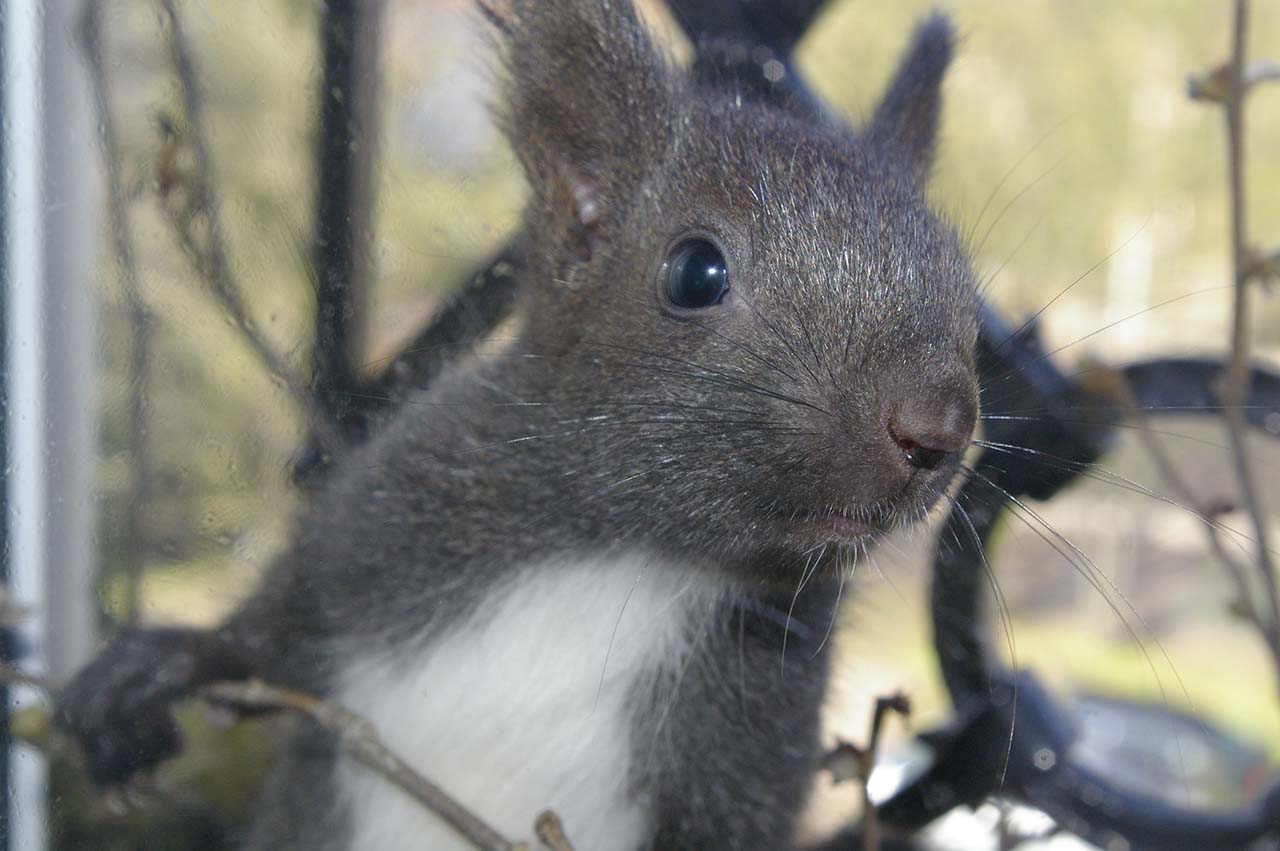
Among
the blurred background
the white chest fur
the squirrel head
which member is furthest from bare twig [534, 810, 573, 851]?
the blurred background

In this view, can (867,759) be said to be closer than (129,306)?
No

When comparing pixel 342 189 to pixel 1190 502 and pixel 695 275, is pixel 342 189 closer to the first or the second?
pixel 695 275

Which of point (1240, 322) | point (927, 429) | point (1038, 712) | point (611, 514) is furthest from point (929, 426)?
point (1038, 712)

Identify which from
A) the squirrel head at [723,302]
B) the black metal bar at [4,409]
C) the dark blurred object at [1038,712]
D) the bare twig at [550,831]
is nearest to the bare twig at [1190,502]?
the dark blurred object at [1038,712]

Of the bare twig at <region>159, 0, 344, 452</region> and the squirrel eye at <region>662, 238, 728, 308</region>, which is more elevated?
the squirrel eye at <region>662, 238, 728, 308</region>

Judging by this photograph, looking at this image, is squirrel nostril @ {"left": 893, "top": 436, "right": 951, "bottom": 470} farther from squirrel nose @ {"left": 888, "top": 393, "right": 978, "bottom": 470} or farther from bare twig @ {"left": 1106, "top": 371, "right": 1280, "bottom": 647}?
bare twig @ {"left": 1106, "top": 371, "right": 1280, "bottom": 647}
